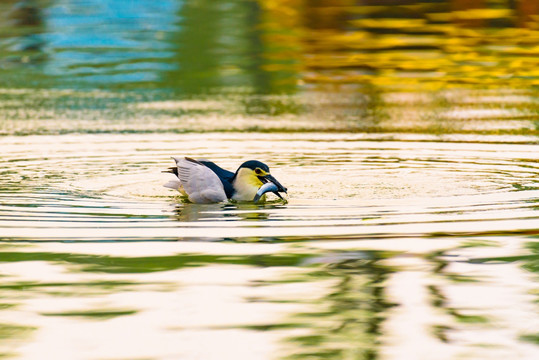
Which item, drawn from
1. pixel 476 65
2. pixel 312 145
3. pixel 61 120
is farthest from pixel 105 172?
pixel 476 65

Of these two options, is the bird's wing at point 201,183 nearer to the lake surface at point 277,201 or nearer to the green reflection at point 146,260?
the lake surface at point 277,201

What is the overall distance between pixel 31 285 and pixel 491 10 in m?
25.4

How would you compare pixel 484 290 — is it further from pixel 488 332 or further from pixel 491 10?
pixel 491 10

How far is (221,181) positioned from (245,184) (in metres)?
0.26

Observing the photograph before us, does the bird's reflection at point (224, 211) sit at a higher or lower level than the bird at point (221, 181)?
lower

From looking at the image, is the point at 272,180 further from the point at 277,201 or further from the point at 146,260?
the point at 146,260

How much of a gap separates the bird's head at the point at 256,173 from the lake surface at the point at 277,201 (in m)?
0.25

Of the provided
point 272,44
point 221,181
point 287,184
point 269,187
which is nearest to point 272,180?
point 269,187

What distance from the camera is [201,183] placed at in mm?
12117

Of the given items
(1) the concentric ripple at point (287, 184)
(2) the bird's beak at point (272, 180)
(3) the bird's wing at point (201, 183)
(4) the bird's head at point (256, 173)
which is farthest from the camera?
(3) the bird's wing at point (201, 183)

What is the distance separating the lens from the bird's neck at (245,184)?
12.0m

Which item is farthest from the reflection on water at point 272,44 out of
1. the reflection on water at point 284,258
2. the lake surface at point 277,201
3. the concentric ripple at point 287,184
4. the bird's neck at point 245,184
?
the bird's neck at point 245,184

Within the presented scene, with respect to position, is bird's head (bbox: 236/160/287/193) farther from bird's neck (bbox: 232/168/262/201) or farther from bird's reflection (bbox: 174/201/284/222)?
bird's reflection (bbox: 174/201/284/222)

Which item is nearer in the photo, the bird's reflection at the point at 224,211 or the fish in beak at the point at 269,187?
the bird's reflection at the point at 224,211
